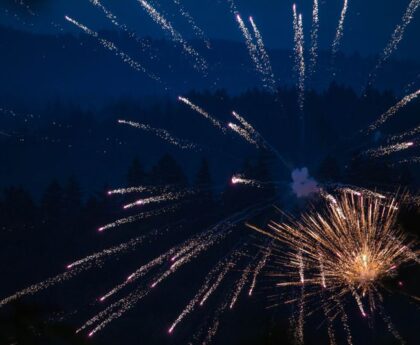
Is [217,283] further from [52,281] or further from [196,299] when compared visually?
[52,281]

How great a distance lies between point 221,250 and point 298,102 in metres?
Result: 68.7

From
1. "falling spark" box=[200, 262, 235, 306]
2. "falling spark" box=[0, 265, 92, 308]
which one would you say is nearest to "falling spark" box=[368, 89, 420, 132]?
"falling spark" box=[200, 262, 235, 306]

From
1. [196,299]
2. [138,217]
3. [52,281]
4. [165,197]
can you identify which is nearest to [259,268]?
[196,299]

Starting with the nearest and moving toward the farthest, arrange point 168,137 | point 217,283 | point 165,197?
1. point 217,283
2. point 165,197
3. point 168,137

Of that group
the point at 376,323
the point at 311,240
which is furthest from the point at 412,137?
the point at 311,240

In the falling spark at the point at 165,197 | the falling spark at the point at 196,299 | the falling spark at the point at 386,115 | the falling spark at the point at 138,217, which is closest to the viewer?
the falling spark at the point at 196,299

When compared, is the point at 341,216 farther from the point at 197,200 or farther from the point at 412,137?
the point at 412,137

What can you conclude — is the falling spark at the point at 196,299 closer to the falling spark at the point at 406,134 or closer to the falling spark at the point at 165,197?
the falling spark at the point at 165,197

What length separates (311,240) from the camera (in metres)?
28.2

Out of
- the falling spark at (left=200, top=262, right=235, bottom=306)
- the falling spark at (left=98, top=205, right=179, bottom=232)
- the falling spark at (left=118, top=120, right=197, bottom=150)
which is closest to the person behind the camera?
the falling spark at (left=200, top=262, right=235, bottom=306)

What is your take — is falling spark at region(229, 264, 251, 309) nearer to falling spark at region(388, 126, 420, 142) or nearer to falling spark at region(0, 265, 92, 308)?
falling spark at region(0, 265, 92, 308)

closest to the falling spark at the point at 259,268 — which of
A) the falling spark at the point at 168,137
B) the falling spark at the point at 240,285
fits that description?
the falling spark at the point at 240,285

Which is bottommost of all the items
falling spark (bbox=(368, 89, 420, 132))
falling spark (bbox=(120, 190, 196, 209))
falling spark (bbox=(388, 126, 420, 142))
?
falling spark (bbox=(120, 190, 196, 209))

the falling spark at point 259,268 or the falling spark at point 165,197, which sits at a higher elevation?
the falling spark at point 165,197
